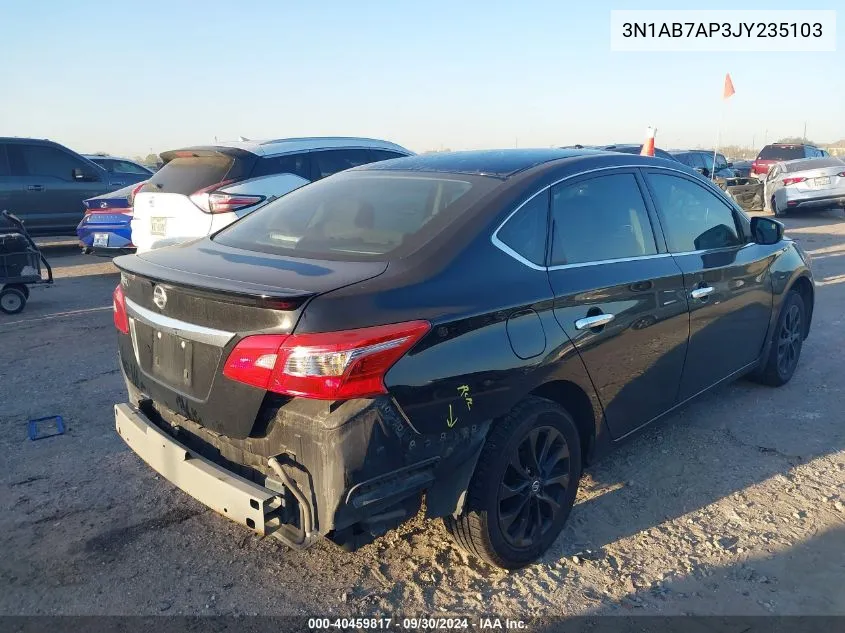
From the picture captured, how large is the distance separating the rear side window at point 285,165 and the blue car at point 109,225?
2.60m

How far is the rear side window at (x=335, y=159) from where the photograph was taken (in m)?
7.48

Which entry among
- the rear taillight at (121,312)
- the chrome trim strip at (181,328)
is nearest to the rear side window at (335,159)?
the rear taillight at (121,312)

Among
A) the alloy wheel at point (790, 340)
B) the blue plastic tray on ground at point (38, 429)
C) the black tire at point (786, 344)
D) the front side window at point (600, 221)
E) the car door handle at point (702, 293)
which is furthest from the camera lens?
the alloy wheel at point (790, 340)

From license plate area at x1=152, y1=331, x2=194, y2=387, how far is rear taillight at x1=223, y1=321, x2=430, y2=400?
383 millimetres

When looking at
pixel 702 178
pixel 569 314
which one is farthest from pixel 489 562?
pixel 702 178

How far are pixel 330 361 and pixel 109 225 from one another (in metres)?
7.76

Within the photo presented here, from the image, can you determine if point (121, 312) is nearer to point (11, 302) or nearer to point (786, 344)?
point (786, 344)

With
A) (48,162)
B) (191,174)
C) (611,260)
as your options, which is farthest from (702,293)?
(48,162)

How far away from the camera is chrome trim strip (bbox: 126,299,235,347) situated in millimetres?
2381

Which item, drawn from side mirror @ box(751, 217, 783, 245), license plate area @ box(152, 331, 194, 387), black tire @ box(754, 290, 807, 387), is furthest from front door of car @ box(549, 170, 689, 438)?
black tire @ box(754, 290, 807, 387)

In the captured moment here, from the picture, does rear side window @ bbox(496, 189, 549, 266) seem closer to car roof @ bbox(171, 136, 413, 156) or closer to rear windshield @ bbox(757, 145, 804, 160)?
car roof @ bbox(171, 136, 413, 156)

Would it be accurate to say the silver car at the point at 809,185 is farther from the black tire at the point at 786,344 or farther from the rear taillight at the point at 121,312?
the rear taillight at the point at 121,312

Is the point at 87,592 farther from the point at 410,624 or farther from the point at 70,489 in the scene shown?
the point at 410,624

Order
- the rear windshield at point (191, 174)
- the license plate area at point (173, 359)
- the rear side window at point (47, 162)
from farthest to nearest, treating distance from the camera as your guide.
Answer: the rear side window at point (47, 162) < the rear windshield at point (191, 174) < the license plate area at point (173, 359)
